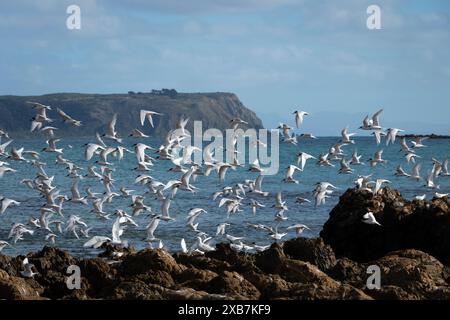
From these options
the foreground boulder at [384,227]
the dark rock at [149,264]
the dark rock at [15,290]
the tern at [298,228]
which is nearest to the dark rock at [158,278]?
the dark rock at [149,264]

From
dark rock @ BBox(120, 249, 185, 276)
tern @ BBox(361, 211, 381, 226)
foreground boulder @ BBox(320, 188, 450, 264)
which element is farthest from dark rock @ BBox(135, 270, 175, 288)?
foreground boulder @ BBox(320, 188, 450, 264)

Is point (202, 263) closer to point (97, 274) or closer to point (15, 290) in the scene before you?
point (97, 274)

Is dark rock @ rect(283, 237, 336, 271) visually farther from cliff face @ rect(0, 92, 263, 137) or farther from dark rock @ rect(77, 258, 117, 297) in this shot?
cliff face @ rect(0, 92, 263, 137)

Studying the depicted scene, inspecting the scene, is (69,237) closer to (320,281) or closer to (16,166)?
(320,281)

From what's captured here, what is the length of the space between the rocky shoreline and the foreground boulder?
2 cm

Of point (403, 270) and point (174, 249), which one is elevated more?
point (403, 270)

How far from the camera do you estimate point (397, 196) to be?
847 inches

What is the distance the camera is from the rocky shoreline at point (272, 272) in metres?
13.2

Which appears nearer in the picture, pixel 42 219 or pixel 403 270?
pixel 403 270

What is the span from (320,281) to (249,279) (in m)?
1.01

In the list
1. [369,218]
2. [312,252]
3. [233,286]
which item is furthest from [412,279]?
[369,218]

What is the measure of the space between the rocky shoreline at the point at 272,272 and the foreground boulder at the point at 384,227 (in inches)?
0.9

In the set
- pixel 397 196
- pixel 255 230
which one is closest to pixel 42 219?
pixel 255 230

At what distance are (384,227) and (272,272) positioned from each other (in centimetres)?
538
